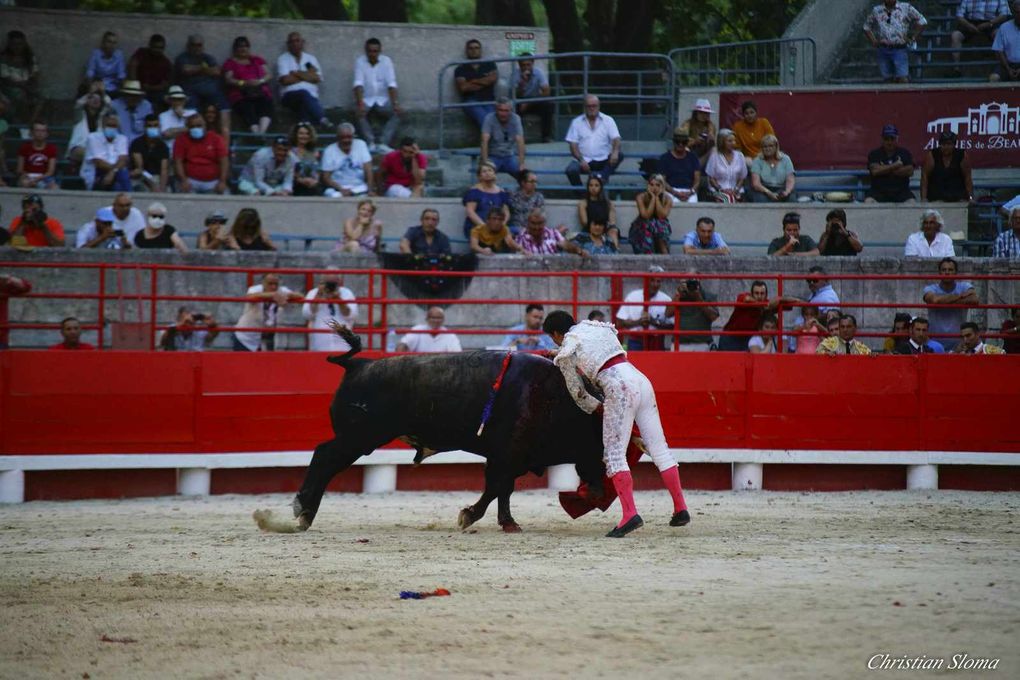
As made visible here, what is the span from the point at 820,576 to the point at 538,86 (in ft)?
43.6

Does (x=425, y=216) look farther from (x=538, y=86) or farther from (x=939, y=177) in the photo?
(x=939, y=177)

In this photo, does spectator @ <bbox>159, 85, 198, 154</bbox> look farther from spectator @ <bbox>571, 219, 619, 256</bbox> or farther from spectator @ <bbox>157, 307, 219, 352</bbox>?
spectator @ <bbox>571, 219, 619, 256</bbox>

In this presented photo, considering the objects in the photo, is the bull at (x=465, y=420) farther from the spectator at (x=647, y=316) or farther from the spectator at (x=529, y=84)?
the spectator at (x=529, y=84)

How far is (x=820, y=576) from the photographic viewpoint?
850 centimetres

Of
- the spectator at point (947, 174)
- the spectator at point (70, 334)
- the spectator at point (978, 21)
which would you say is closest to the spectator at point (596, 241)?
the spectator at point (947, 174)

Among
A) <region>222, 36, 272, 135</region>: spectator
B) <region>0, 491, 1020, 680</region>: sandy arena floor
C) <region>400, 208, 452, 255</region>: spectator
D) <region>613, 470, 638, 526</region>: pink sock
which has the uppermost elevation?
<region>222, 36, 272, 135</region>: spectator

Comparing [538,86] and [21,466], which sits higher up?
[538,86]

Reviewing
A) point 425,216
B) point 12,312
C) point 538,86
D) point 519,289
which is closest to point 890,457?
point 519,289

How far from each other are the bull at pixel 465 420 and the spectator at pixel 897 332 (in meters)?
4.87

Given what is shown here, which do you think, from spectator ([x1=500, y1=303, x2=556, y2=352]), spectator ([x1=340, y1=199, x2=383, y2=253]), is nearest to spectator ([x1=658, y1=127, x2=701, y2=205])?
spectator ([x1=500, y1=303, x2=556, y2=352])

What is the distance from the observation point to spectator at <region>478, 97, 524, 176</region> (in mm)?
18875

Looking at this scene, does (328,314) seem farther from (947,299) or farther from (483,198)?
(947,299)

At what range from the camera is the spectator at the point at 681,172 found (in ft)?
60.2

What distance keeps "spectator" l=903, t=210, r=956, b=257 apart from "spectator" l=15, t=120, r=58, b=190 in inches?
417
